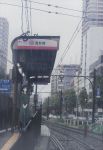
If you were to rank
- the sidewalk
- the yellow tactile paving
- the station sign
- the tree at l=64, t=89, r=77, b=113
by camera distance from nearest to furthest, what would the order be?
the yellow tactile paving → the sidewalk → the station sign → the tree at l=64, t=89, r=77, b=113

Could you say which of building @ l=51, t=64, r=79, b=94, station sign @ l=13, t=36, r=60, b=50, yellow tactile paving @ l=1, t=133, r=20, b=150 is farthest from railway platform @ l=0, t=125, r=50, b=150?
building @ l=51, t=64, r=79, b=94

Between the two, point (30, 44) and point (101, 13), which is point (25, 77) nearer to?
point (30, 44)

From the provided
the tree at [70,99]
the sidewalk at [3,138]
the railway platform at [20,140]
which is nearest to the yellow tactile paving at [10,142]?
the railway platform at [20,140]

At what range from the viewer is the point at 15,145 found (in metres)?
12.9

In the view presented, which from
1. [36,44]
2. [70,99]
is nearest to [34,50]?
[36,44]

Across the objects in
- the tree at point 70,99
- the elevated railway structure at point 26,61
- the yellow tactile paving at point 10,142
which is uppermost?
the tree at point 70,99

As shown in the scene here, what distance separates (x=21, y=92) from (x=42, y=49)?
2667 millimetres

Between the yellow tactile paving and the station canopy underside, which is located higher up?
the station canopy underside

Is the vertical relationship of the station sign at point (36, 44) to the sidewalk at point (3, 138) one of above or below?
above

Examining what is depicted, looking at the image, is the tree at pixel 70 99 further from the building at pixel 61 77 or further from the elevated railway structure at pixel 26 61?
the elevated railway structure at pixel 26 61

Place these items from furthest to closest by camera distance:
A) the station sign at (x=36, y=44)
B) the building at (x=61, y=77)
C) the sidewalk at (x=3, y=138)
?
1. the building at (x=61, y=77)
2. the station sign at (x=36, y=44)
3. the sidewalk at (x=3, y=138)

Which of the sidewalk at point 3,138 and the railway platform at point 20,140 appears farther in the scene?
the sidewalk at point 3,138

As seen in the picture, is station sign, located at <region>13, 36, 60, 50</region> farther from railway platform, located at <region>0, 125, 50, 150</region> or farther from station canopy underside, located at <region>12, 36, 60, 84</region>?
railway platform, located at <region>0, 125, 50, 150</region>

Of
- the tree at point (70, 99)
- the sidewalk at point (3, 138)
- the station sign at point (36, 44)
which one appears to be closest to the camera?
the sidewalk at point (3, 138)
